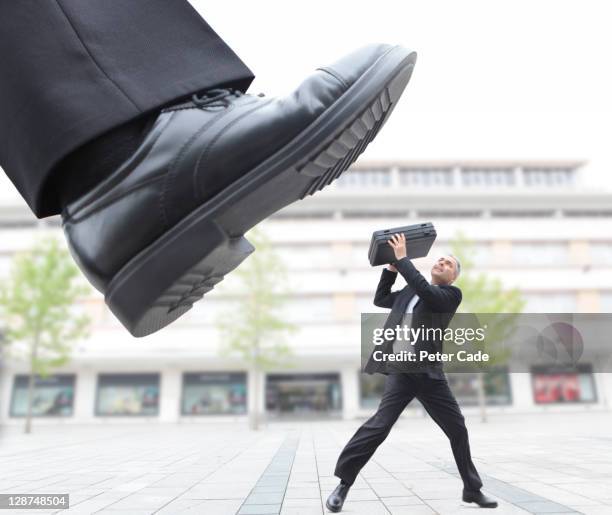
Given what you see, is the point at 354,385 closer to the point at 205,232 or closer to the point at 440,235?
the point at 440,235

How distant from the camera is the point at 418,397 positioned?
324cm

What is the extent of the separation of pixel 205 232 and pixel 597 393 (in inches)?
1388

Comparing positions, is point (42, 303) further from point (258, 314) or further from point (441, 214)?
point (441, 214)

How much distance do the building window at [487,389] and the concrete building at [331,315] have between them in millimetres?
68

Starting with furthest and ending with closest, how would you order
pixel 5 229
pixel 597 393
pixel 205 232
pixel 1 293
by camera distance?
pixel 5 229 → pixel 597 393 → pixel 1 293 → pixel 205 232

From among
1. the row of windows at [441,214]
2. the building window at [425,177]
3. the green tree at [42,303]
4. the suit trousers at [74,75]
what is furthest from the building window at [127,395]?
the suit trousers at [74,75]

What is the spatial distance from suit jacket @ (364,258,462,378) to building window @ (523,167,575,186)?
3916 centimetres

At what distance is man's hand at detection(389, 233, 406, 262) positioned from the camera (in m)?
3.03

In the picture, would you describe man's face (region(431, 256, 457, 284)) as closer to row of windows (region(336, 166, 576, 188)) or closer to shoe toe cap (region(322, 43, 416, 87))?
shoe toe cap (region(322, 43, 416, 87))

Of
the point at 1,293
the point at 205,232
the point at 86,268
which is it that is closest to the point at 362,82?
the point at 205,232

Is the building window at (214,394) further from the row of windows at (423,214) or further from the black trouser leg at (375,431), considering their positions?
the black trouser leg at (375,431)

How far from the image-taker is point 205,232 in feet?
4.25

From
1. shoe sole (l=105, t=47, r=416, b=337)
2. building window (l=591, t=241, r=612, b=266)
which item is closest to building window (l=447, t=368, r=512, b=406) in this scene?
building window (l=591, t=241, r=612, b=266)

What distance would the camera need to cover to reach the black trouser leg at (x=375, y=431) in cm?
321
